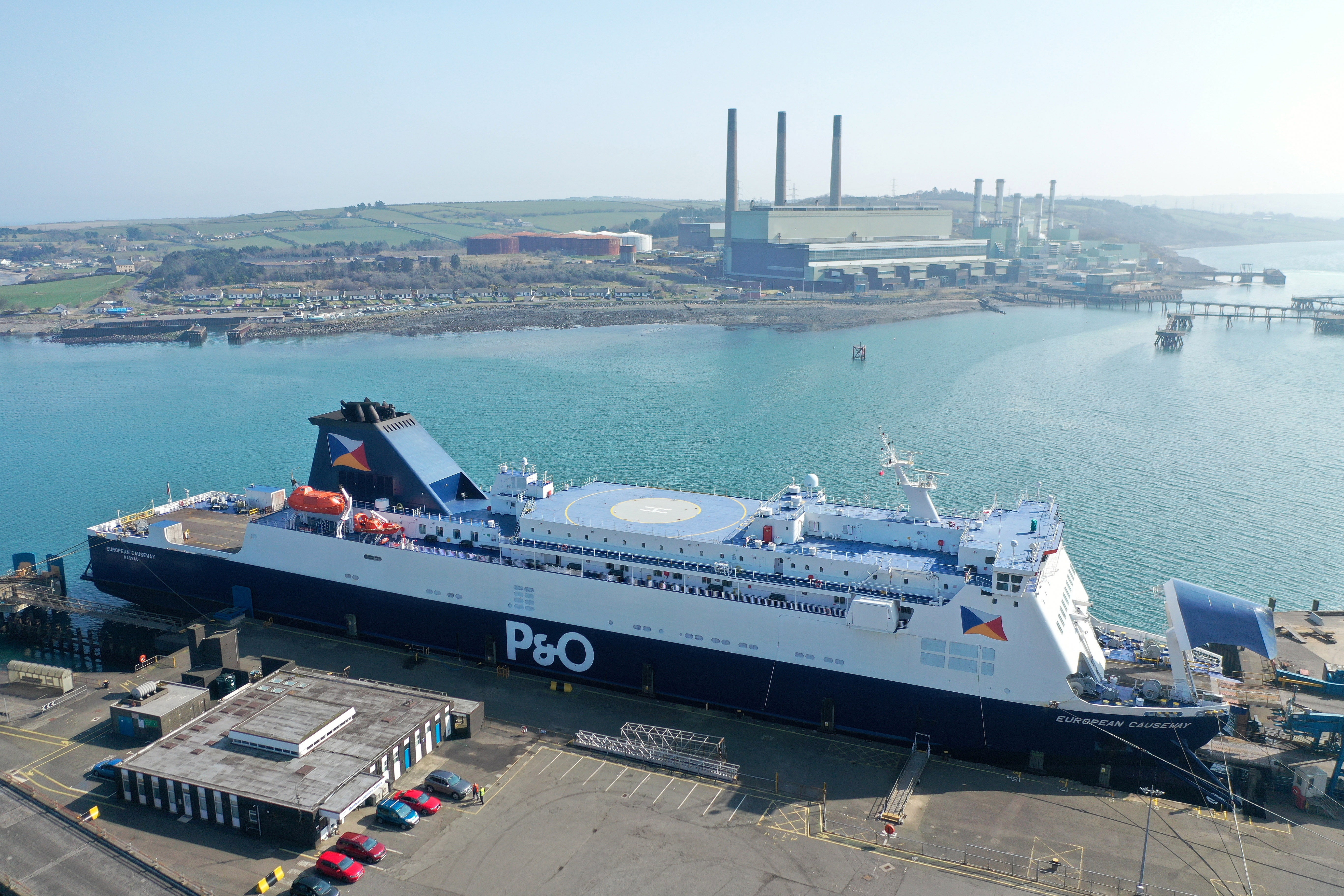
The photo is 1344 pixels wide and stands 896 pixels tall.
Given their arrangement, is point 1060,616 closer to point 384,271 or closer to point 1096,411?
point 1096,411

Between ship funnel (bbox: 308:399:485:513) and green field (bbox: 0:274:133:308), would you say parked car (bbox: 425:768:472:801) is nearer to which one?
ship funnel (bbox: 308:399:485:513)

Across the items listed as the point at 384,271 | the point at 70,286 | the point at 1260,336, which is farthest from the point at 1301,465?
the point at 70,286

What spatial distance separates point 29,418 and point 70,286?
322 ft

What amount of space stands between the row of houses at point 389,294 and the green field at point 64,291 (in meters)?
14.1

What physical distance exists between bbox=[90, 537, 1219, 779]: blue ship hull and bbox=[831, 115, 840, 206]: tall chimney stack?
12477 cm

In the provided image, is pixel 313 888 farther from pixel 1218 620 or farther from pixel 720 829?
pixel 1218 620

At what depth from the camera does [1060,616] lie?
71.1ft

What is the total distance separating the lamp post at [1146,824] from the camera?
55.2 feet

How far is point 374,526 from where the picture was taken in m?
28.0

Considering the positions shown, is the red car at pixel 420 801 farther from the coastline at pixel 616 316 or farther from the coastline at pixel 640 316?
the coastline at pixel 640 316

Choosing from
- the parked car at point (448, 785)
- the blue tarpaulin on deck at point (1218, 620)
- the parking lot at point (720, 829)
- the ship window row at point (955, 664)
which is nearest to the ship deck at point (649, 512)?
the parking lot at point (720, 829)

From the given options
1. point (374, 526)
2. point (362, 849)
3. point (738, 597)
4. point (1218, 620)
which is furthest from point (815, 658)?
point (374, 526)

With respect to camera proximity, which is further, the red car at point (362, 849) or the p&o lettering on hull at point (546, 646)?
the p&o lettering on hull at point (546, 646)

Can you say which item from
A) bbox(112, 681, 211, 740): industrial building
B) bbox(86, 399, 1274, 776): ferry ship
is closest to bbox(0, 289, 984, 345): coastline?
bbox(86, 399, 1274, 776): ferry ship
